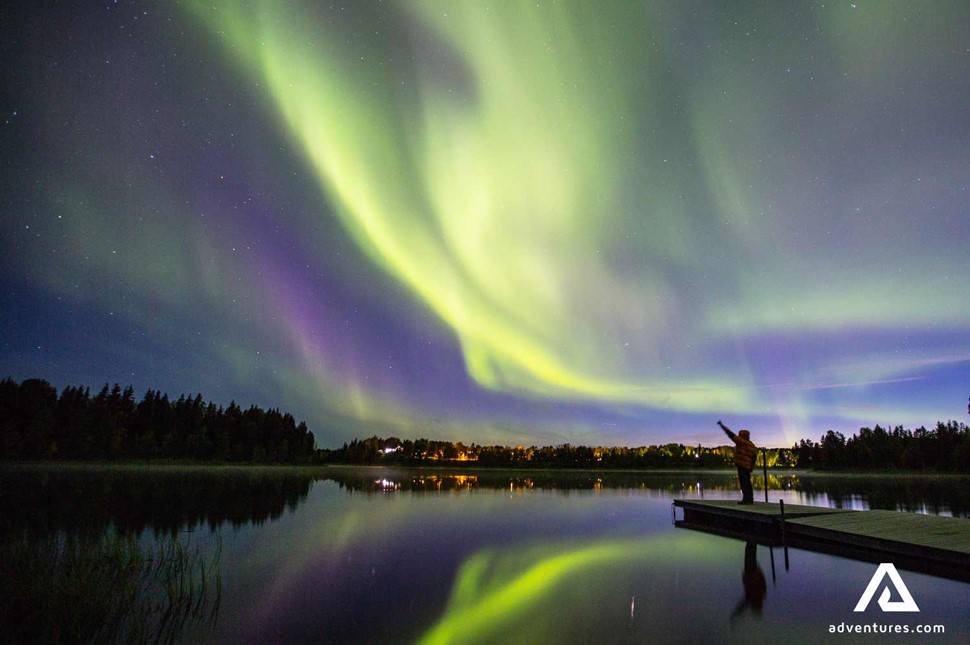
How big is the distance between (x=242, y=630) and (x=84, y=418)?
343 ft

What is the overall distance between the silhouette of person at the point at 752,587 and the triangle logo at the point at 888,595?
1502mm

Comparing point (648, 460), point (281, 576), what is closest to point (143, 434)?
point (281, 576)

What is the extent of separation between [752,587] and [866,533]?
4680mm

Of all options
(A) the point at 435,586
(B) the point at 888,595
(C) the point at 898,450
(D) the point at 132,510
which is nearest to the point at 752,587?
(B) the point at 888,595

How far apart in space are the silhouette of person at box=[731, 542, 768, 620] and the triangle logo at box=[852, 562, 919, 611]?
150 cm

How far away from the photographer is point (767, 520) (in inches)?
669

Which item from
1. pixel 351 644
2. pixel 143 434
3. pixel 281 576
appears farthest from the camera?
pixel 143 434

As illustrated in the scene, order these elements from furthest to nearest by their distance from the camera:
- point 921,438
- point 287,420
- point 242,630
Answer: point 287,420, point 921,438, point 242,630

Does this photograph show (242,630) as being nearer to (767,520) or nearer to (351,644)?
(351,644)

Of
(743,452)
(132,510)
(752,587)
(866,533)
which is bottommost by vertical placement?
(132,510)

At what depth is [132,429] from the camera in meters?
104

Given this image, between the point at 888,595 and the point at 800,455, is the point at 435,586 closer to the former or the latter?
the point at 888,595

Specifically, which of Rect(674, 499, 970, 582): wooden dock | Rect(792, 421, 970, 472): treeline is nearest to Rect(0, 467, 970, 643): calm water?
Rect(674, 499, 970, 582): wooden dock

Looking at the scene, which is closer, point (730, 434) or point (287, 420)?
point (730, 434)
